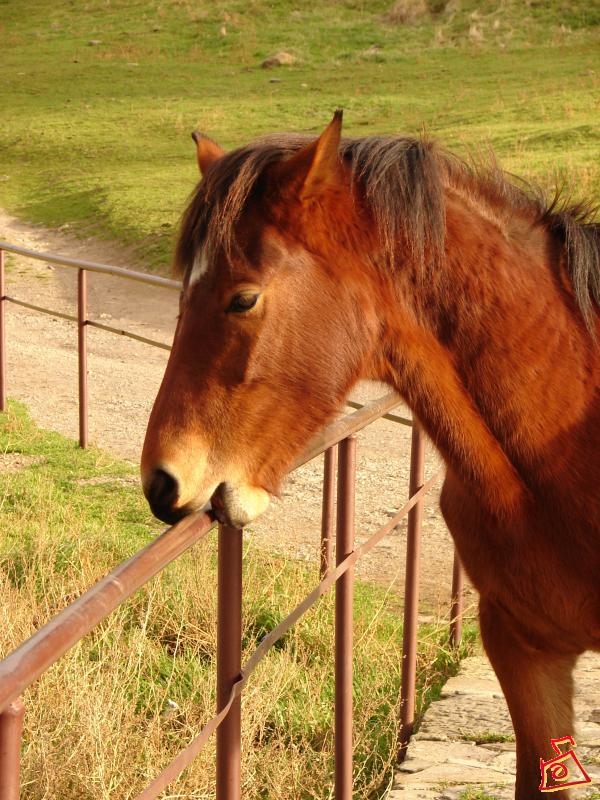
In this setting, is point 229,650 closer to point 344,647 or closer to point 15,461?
point 344,647

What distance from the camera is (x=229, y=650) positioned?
7.30ft

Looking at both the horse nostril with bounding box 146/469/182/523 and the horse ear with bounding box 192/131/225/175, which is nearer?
the horse nostril with bounding box 146/469/182/523

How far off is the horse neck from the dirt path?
0.91 meters

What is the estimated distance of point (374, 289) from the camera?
7.78 feet

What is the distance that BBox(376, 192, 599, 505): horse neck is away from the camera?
2.41 m

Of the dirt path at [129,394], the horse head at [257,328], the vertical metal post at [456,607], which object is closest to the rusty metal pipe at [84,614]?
the horse head at [257,328]

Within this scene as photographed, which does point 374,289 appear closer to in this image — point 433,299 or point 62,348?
point 433,299

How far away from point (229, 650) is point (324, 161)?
1.08m

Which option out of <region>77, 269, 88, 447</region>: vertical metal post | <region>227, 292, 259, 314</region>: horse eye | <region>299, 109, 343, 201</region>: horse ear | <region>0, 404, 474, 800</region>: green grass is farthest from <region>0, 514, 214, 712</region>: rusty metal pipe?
<region>77, 269, 88, 447</region>: vertical metal post

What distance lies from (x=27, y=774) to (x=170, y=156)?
55.0ft

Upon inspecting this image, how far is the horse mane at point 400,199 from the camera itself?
2273mm

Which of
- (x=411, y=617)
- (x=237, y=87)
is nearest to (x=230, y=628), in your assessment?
(x=411, y=617)
